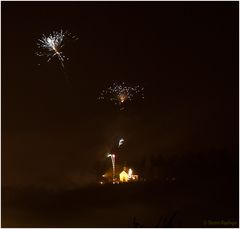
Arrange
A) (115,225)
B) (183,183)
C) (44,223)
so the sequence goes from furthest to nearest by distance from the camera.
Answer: (183,183)
(44,223)
(115,225)

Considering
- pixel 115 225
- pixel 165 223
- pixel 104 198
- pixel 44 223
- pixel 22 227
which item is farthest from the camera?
pixel 104 198

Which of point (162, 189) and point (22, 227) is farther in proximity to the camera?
point (162, 189)

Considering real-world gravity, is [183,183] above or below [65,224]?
above

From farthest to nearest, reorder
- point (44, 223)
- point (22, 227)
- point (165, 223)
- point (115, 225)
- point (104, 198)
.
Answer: point (104, 198) → point (44, 223) → point (115, 225) → point (22, 227) → point (165, 223)

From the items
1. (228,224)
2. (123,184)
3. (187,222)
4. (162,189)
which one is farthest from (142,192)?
(228,224)

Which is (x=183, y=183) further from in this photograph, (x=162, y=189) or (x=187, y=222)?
(x=187, y=222)

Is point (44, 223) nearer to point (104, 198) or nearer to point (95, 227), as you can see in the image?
point (95, 227)

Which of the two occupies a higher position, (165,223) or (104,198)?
(104,198)

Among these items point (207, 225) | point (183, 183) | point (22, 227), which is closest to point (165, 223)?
point (207, 225)

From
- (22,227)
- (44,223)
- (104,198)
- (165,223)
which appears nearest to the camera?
(165,223)
